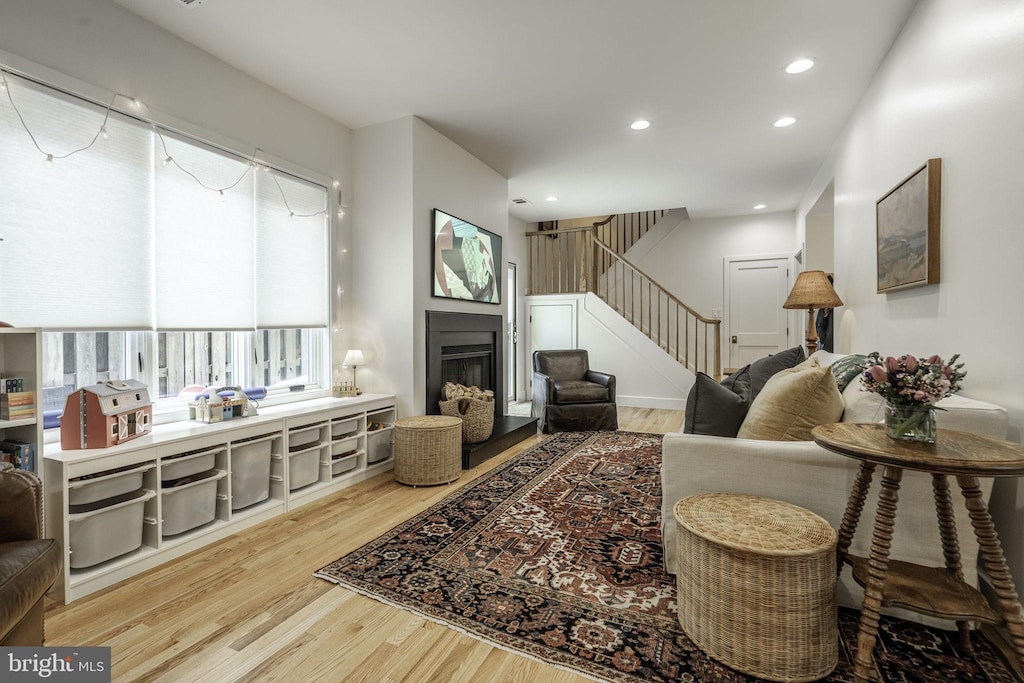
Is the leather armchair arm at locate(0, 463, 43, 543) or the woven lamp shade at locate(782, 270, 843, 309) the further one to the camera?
the woven lamp shade at locate(782, 270, 843, 309)

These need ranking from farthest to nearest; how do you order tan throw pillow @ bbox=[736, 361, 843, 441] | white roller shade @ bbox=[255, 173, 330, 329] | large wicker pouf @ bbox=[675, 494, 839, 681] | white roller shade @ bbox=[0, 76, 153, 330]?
white roller shade @ bbox=[255, 173, 330, 329]
white roller shade @ bbox=[0, 76, 153, 330]
tan throw pillow @ bbox=[736, 361, 843, 441]
large wicker pouf @ bbox=[675, 494, 839, 681]

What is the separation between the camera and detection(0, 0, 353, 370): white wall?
6.88 feet

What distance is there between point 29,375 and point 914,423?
3101 millimetres

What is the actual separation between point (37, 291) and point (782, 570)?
3.07 meters

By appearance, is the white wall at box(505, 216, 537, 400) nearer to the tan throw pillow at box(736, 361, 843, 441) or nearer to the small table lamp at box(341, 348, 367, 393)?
the small table lamp at box(341, 348, 367, 393)

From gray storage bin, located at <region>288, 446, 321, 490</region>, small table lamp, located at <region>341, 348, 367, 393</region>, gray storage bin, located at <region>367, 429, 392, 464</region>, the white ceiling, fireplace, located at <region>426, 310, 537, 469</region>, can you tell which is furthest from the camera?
fireplace, located at <region>426, 310, 537, 469</region>

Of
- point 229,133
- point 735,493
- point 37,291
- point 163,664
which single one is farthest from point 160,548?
point 735,493

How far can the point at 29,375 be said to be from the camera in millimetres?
1840

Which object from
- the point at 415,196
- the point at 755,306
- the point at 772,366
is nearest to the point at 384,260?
the point at 415,196

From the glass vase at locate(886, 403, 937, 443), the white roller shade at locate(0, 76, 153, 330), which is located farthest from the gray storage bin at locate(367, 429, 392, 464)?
the glass vase at locate(886, 403, 937, 443)

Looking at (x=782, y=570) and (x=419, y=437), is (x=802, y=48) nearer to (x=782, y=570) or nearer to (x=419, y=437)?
(x=782, y=570)

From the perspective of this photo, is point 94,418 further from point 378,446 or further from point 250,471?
point 378,446

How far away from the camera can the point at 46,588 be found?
1.32 m

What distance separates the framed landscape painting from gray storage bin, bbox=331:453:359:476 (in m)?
1.41
